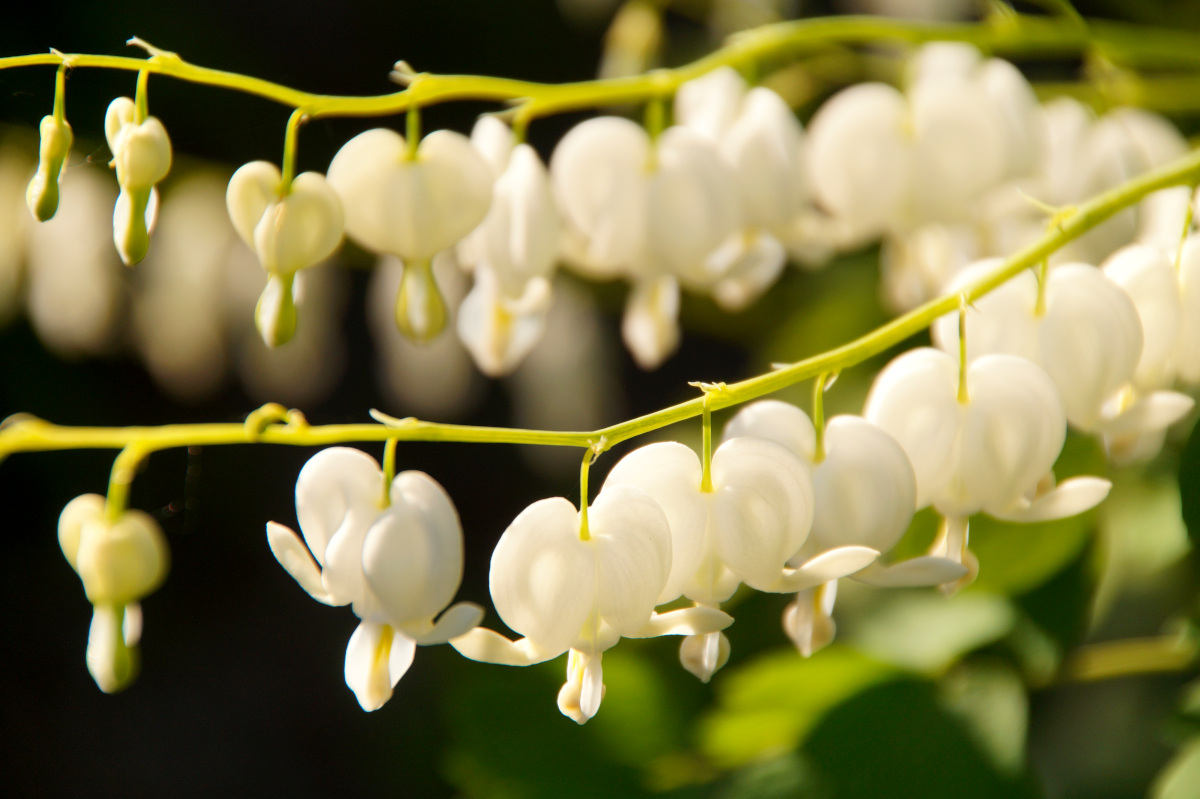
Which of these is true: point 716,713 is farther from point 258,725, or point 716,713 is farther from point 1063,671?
point 258,725

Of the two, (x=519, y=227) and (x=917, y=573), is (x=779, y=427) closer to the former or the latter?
(x=917, y=573)

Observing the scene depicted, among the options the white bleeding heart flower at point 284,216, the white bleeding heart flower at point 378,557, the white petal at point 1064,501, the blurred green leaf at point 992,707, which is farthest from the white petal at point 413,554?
the blurred green leaf at point 992,707

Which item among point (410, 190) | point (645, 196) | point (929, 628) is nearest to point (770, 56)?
point (645, 196)

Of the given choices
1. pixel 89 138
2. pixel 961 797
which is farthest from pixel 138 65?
pixel 89 138

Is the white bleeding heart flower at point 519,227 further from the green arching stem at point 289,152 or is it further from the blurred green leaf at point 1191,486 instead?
the blurred green leaf at point 1191,486

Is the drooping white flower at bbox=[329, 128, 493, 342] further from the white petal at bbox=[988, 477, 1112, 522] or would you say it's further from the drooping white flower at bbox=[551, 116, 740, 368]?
the white petal at bbox=[988, 477, 1112, 522]

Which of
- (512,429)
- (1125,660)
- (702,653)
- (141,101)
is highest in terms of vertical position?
(141,101)
